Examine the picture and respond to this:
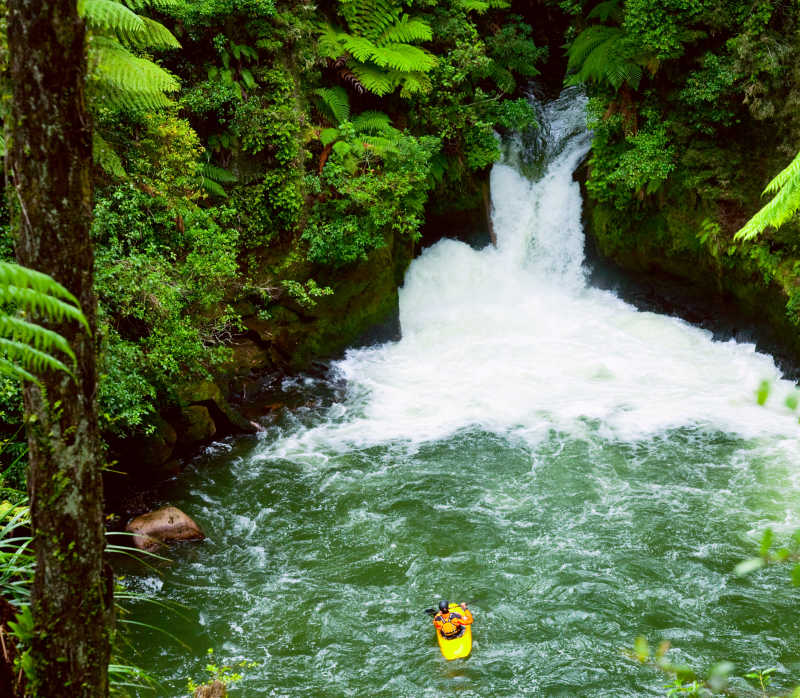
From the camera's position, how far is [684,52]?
36.3 feet

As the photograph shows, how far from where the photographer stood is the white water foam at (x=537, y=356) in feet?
32.4

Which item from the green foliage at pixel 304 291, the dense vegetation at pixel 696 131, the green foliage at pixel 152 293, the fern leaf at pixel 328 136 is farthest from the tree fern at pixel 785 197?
the fern leaf at pixel 328 136

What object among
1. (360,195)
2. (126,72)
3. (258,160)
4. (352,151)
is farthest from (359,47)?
(126,72)

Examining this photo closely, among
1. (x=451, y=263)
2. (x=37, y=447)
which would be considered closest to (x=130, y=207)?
(x=37, y=447)

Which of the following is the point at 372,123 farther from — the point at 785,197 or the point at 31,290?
the point at 31,290

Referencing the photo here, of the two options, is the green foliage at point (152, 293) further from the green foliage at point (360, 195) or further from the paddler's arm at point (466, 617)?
the paddler's arm at point (466, 617)

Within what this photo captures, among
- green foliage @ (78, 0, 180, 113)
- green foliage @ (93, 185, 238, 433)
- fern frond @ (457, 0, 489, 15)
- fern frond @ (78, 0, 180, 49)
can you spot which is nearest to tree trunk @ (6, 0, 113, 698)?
fern frond @ (78, 0, 180, 49)

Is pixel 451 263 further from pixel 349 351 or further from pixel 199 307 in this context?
pixel 199 307

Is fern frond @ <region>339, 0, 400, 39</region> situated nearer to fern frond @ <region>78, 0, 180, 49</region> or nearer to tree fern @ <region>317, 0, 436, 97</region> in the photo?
tree fern @ <region>317, 0, 436, 97</region>

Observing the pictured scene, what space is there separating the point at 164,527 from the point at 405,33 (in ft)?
29.8

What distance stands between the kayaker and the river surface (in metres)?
0.26

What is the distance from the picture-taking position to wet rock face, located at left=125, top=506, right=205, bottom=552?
7.41 meters

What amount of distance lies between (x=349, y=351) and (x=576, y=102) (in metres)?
8.78

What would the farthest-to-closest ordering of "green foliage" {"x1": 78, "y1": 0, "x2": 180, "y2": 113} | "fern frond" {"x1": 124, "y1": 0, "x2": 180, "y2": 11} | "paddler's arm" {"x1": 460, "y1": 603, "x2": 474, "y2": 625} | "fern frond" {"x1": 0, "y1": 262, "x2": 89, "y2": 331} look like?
"fern frond" {"x1": 124, "y1": 0, "x2": 180, "y2": 11} < "green foliage" {"x1": 78, "y1": 0, "x2": 180, "y2": 113} < "paddler's arm" {"x1": 460, "y1": 603, "x2": 474, "y2": 625} < "fern frond" {"x1": 0, "y1": 262, "x2": 89, "y2": 331}
